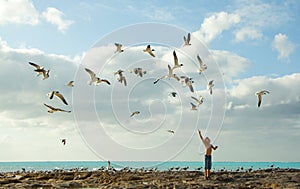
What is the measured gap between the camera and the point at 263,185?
2408 cm

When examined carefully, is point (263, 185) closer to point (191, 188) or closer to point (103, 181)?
point (191, 188)

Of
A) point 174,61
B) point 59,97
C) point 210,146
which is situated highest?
point 174,61

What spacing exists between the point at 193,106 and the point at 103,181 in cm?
1250

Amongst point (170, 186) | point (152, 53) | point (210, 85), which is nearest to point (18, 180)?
point (170, 186)

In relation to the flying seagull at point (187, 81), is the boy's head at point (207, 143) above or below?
below

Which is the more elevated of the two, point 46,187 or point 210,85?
point 210,85

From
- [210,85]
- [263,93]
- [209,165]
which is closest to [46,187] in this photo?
[209,165]

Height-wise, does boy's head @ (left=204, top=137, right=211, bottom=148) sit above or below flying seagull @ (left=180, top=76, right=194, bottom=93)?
below

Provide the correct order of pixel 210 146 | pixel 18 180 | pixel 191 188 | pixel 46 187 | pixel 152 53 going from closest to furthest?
pixel 191 188 < pixel 46 187 < pixel 210 146 < pixel 18 180 < pixel 152 53

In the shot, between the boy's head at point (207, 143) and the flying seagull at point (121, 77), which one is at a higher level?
the flying seagull at point (121, 77)

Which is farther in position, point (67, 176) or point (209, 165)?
point (67, 176)

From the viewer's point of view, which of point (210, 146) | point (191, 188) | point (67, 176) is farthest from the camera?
point (67, 176)

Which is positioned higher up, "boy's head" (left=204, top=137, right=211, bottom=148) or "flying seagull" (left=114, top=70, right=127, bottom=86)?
"flying seagull" (left=114, top=70, right=127, bottom=86)

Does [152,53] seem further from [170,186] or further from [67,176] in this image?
[170,186]
